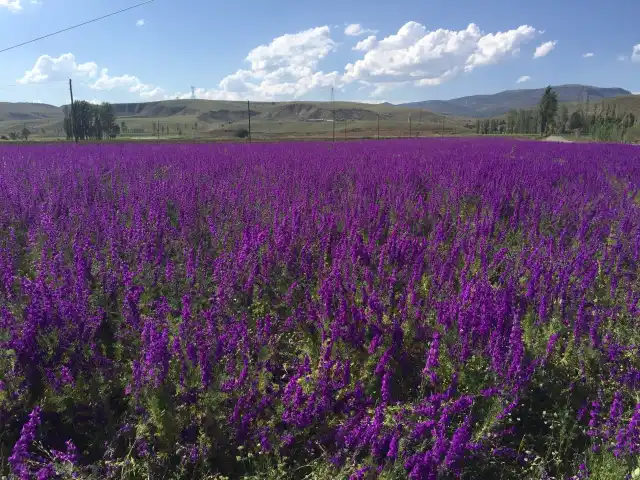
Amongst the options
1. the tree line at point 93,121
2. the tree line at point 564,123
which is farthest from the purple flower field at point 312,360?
the tree line at point 93,121

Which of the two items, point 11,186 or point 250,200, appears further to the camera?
point 11,186

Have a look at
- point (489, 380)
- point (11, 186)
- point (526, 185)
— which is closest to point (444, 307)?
point (489, 380)

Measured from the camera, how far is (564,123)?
83062 mm

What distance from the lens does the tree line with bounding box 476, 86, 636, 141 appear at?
4375 centimetres

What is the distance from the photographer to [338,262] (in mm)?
3201

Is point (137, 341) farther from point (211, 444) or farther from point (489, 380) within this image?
point (489, 380)

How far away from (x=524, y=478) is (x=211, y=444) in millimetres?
1519

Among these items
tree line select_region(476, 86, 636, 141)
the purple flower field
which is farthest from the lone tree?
the purple flower field

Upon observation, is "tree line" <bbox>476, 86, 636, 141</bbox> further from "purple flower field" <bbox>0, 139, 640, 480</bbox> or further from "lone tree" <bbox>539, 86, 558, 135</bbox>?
"purple flower field" <bbox>0, 139, 640, 480</bbox>

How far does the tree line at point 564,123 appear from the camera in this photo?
144 ft

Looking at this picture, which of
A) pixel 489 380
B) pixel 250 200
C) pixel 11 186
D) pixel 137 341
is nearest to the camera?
pixel 489 380

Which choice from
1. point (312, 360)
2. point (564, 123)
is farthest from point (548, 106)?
point (312, 360)

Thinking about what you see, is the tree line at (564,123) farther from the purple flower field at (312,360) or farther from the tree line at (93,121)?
the tree line at (93,121)

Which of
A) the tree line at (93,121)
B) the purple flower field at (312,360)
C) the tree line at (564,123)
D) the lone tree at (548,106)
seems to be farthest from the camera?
the tree line at (93,121)
